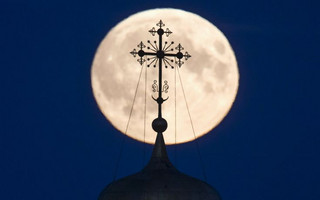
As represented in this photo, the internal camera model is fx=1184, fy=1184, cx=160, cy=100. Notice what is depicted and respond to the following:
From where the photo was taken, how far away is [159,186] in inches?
2564

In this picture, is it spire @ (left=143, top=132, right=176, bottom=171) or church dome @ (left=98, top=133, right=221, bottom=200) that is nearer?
church dome @ (left=98, top=133, right=221, bottom=200)

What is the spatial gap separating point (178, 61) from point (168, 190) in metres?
8.26

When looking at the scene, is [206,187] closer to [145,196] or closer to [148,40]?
[145,196]

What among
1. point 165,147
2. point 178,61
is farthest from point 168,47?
point 165,147

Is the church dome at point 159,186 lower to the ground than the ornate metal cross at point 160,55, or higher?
lower

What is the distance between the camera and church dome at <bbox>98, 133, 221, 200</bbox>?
6488 centimetres

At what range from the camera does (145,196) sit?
213 ft

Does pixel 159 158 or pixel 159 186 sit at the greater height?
pixel 159 158

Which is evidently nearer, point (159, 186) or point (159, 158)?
point (159, 186)

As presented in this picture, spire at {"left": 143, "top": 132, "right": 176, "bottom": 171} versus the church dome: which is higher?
spire at {"left": 143, "top": 132, "right": 176, "bottom": 171}

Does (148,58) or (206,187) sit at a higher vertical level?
(148,58)

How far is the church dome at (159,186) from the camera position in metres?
64.9

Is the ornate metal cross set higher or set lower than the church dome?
higher

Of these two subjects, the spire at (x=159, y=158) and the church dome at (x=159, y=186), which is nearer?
the church dome at (x=159, y=186)
